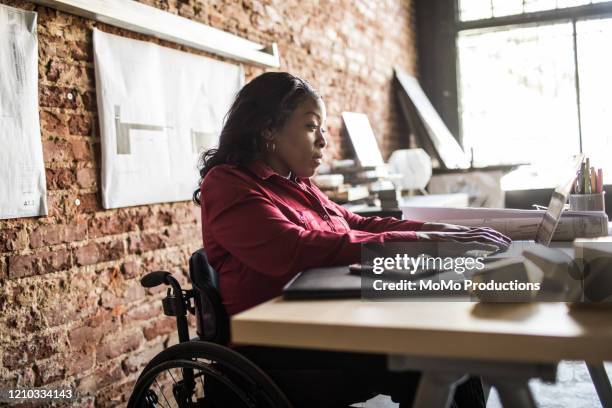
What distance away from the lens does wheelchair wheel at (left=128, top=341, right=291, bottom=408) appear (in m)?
1.26

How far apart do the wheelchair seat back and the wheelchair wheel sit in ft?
0.27

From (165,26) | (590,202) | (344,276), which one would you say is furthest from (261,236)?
(165,26)

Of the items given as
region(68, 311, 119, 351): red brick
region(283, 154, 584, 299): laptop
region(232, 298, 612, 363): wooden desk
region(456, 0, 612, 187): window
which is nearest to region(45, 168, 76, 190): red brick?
region(68, 311, 119, 351): red brick

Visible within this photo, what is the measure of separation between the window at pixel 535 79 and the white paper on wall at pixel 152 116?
4434mm

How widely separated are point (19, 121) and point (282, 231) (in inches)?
41.4

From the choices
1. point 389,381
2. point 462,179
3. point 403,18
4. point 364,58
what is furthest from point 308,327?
point 403,18

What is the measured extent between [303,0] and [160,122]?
1.88 meters

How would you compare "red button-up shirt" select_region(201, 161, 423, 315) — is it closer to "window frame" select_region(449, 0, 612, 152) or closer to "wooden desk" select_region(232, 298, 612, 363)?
"wooden desk" select_region(232, 298, 612, 363)

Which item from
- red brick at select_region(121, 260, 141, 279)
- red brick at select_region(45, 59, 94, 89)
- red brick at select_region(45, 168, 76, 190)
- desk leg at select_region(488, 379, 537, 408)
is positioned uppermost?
red brick at select_region(45, 59, 94, 89)

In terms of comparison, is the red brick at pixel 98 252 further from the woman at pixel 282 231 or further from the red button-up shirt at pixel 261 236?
the red button-up shirt at pixel 261 236

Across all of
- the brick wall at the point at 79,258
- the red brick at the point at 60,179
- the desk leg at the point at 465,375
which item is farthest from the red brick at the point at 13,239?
the desk leg at the point at 465,375

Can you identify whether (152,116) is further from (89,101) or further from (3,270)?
(3,270)

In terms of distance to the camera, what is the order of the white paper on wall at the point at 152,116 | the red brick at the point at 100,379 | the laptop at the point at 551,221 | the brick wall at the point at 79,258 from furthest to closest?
the white paper on wall at the point at 152,116
the red brick at the point at 100,379
the brick wall at the point at 79,258
the laptop at the point at 551,221

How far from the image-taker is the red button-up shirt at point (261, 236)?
1289mm
